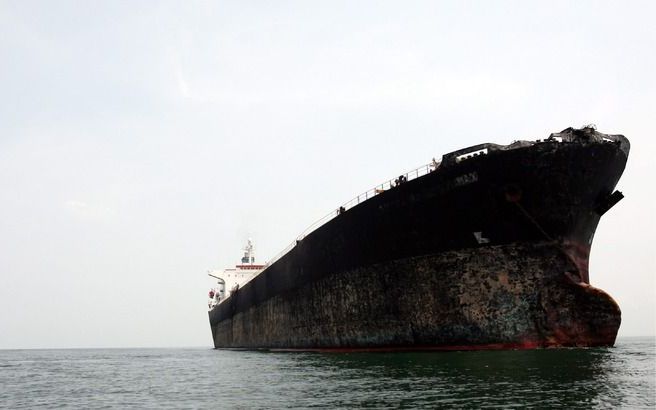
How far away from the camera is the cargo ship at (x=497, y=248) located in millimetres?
16625

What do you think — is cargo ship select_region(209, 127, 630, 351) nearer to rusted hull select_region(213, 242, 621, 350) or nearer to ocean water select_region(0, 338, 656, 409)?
rusted hull select_region(213, 242, 621, 350)

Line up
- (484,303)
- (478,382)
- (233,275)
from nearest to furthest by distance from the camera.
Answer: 1. (478,382)
2. (484,303)
3. (233,275)

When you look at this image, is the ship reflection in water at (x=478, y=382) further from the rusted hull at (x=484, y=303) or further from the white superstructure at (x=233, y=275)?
the white superstructure at (x=233, y=275)

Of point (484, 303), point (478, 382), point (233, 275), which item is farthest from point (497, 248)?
point (233, 275)

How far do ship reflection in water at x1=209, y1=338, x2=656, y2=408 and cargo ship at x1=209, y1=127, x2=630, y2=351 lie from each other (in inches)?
36.9

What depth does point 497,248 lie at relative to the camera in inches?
679

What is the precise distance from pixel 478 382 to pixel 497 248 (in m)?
6.97

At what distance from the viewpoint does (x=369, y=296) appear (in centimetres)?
2048

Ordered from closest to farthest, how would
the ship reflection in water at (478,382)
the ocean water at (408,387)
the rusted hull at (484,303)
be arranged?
the ship reflection in water at (478,382) → the ocean water at (408,387) → the rusted hull at (484,303)

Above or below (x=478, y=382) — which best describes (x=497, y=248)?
above

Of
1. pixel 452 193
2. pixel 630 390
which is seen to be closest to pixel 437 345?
pixel 452 193

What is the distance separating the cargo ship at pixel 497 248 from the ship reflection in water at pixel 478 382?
0.94 meters

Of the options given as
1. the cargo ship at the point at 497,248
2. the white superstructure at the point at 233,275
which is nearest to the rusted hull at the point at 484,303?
the cargo ship at the point at 497,248

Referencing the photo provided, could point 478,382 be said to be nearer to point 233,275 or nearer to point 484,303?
point 484,303
